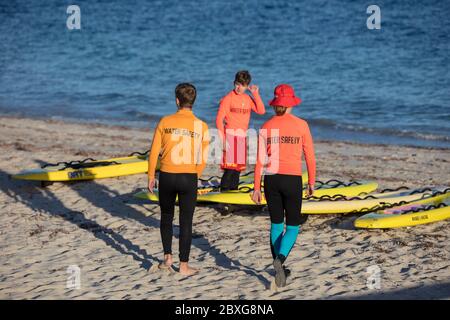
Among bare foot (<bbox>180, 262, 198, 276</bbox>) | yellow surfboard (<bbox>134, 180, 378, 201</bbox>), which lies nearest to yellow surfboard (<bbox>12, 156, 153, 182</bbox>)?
yellow surfboard (<bbox>134, 180, 378, 201</bbox>)

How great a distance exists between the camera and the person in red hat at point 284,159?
288 inches

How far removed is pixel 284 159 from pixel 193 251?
221cm

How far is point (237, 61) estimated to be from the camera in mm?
31672

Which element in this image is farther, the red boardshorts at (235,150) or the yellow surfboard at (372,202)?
the yellow surfboard at (372,202)

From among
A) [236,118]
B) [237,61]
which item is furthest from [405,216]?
[237,61]

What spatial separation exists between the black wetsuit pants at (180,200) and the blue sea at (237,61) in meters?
11.4

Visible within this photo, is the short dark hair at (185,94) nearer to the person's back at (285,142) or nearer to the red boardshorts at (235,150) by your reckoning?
the person's back at (285,142)

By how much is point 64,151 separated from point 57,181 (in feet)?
10.3

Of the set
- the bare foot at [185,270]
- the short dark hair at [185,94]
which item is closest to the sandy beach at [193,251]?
the bare foot at [185,270]

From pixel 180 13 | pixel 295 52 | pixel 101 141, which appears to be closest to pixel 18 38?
pixel 180 13

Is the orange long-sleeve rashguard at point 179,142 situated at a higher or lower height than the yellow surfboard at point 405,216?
→ higher

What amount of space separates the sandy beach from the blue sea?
8.67 m

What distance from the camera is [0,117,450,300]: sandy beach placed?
7.65 meters

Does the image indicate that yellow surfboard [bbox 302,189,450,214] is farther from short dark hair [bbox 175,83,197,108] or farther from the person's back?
short dark hair [bbox 175,83,197,108]
